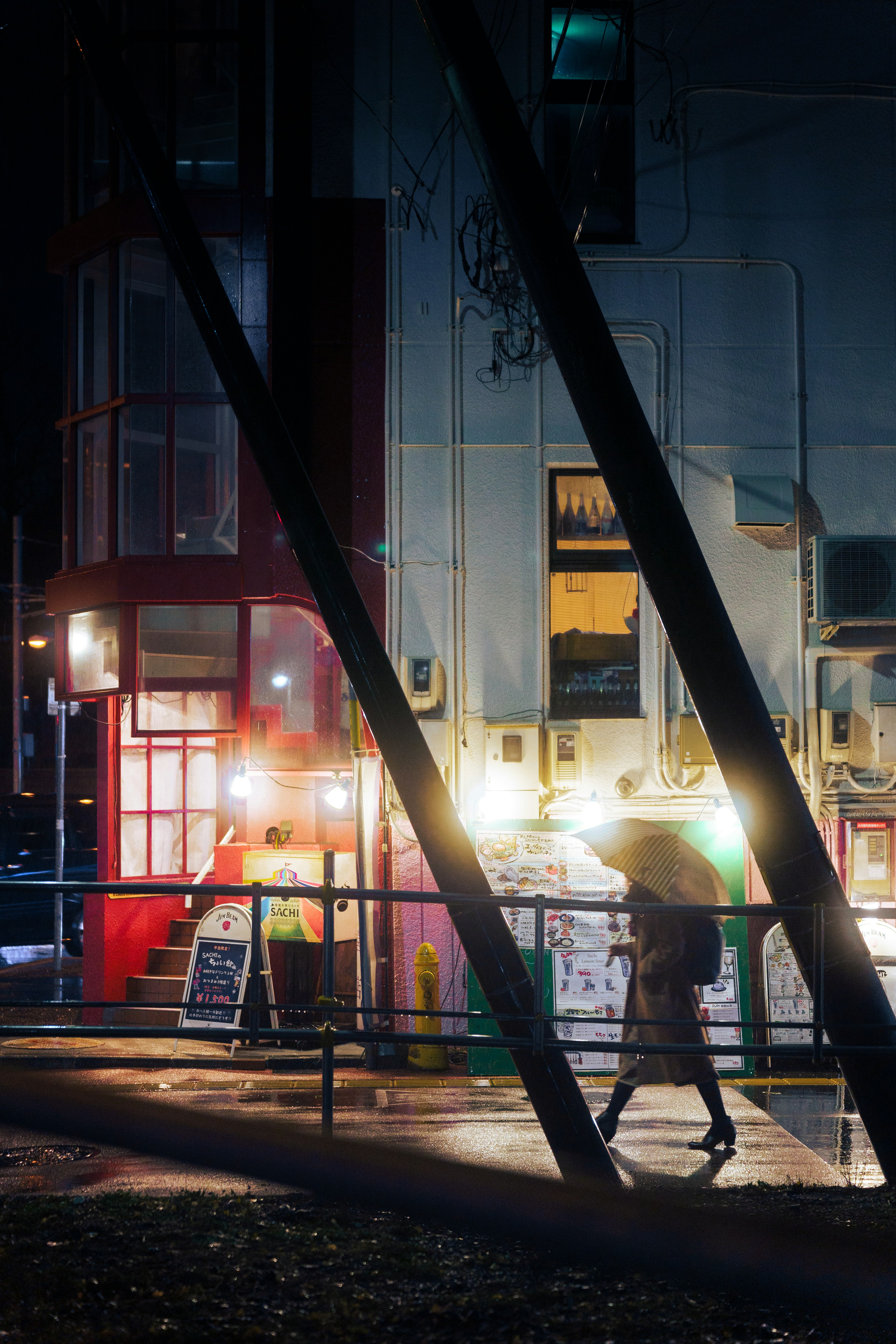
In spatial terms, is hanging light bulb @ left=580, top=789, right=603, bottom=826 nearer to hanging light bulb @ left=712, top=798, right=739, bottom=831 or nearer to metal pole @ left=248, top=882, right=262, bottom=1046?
hanging light bulb @ left=712, top=798, right=739, bottom=831

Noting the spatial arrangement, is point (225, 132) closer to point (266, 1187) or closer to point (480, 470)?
point (480, 470)

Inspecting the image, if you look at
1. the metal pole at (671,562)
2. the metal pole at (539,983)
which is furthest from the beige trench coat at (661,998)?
the metal pole at (671,562)

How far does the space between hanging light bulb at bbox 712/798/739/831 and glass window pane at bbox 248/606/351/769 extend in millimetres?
3907

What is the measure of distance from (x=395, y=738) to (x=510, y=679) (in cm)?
502

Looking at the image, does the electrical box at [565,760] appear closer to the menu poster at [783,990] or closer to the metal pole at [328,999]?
the menu poster at [783,990]

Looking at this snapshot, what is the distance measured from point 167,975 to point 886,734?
7944mm

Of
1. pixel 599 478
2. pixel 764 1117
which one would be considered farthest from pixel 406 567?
pixel 764 1117

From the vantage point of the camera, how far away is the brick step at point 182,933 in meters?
12.3

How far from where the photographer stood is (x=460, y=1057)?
10602 millimetres

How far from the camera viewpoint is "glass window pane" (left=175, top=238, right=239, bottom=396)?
11812 mm

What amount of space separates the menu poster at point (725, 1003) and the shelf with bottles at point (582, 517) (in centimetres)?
429

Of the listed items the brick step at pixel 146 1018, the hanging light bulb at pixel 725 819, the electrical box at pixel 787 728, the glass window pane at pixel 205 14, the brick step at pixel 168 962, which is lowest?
the brick step at pixel 146 1018

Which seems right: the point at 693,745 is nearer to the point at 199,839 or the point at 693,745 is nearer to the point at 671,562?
the point at 671,562

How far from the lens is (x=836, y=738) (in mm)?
11305
